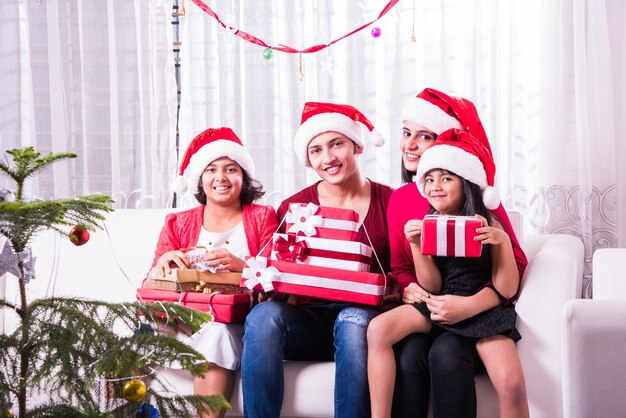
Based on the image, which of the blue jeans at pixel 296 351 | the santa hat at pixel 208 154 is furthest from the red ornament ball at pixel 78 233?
the santa hat at pixel 208 154

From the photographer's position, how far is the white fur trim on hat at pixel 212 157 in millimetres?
2447

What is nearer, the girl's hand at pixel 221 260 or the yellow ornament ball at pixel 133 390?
the yellow ornament ball at pixel 133 390

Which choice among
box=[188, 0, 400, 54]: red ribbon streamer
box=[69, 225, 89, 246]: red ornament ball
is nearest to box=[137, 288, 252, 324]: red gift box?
box=[69, 225, 89, 246]: red ornament ball

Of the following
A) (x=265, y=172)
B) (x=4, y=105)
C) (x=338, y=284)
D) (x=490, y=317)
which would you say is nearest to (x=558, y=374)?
(x=490, y=317)

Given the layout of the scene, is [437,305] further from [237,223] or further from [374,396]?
[237,223]

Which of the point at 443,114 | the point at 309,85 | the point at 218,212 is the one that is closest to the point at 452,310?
the point at 443,114

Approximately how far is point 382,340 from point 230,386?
433 mm

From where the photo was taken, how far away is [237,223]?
245 centimetres

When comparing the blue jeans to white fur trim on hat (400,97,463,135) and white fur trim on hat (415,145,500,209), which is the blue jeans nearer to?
white fur trim on hat (415,145,500,209)

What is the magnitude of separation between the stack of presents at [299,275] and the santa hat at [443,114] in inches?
13.4

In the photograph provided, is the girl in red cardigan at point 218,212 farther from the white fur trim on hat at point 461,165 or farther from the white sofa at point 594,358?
the white sofa at point 594,358

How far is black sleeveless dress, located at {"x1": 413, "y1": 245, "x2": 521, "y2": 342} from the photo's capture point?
1995 millimetres

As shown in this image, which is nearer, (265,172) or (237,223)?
(237,223)

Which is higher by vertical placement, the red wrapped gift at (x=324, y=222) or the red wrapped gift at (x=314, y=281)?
the red wrapped gift at (x=324, y=222)
